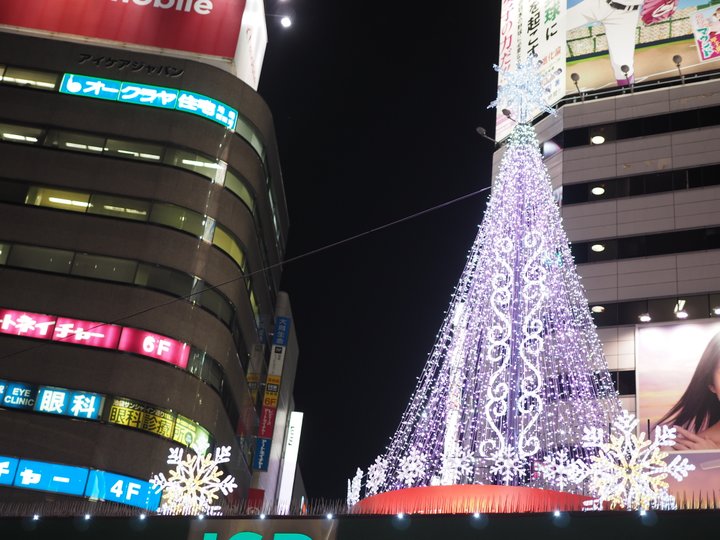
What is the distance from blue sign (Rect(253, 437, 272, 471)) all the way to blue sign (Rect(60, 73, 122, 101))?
17.5 metres

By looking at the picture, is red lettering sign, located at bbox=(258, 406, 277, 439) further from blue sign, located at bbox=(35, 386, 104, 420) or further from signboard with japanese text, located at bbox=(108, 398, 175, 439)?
blue sign, located at bbox=(35, 386, 104, 420)

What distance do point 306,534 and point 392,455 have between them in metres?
5.69

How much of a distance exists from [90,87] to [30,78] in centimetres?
255

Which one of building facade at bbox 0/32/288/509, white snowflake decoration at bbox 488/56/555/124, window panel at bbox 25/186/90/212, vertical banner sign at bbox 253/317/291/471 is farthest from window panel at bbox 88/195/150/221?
white snowflake decoration at bbox 488/56/555/124

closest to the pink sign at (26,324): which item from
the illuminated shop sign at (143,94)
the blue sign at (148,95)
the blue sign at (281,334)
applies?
the illuminated shop sign at (143,94)

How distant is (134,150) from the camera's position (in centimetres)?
3878

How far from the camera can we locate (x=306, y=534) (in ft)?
53.4

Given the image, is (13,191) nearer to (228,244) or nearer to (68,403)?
(228,244)

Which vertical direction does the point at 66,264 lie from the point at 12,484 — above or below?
above

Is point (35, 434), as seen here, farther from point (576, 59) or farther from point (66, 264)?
point (576, 59)

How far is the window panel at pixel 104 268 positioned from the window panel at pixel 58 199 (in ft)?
7.27

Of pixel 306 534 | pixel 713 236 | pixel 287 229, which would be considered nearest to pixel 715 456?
pixel 713 236

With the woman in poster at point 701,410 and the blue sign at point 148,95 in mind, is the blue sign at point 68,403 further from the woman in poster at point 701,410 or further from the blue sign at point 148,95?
the woman in poster at point 701,410

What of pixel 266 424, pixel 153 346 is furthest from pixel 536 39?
pixel 153 346
